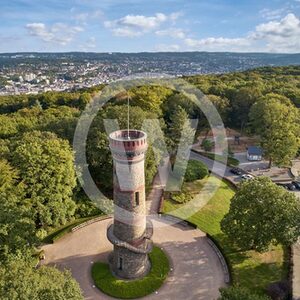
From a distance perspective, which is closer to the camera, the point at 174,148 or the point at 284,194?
the point at 284,194

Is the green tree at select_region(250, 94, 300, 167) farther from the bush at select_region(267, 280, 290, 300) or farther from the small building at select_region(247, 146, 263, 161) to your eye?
the bush at select_region(267, 280, 290, 300)

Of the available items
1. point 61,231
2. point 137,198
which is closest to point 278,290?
point 137,198

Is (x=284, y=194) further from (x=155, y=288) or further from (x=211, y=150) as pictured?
(x=211, y=150)

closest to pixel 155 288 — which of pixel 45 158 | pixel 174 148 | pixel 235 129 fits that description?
pixel 45 158

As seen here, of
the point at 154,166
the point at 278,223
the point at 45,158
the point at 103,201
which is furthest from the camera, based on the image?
the point at 154,166

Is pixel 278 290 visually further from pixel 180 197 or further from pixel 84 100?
pixel 84 100

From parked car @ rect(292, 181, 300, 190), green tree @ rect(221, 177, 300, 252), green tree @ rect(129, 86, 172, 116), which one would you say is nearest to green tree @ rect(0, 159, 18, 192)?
green tree @ rect(221, 177, 300, 252)

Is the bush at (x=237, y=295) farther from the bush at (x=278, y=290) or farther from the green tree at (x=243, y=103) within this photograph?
the green tree at (x=243, y=103)
